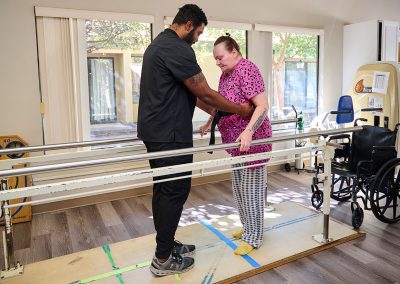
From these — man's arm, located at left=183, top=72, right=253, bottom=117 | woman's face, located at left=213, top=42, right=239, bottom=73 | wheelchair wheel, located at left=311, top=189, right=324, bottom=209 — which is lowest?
wheelchair wheel, located at left=311, top=189, right=324, bottom=209

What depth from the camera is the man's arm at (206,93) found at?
1846 millimetres

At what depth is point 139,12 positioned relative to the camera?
3.80m

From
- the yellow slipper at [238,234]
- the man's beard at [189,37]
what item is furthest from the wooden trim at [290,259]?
the man's beard at [189,37]

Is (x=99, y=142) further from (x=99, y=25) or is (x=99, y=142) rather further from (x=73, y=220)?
(x=99, y=25)

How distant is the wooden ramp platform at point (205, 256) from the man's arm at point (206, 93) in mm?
1026

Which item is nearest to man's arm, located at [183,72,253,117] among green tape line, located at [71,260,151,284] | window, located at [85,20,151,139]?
green tape line, located at [71,260,151,284]

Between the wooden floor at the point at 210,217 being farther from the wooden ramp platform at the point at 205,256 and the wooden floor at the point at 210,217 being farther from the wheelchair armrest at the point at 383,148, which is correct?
the wheelchair armrest at the point at 383,148

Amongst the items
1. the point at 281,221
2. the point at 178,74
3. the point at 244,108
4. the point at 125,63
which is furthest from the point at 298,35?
the point at 178,74

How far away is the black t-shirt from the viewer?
1824 mm

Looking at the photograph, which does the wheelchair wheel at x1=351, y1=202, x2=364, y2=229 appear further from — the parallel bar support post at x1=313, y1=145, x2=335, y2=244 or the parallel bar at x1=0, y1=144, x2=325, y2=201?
the parallel bar at x1=0, y1=144, x2=325, y2=201

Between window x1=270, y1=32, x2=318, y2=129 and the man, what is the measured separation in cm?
310

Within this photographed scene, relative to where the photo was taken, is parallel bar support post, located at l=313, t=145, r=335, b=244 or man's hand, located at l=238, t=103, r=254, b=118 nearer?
man's hand, located at l=238, t=103, r=254, b=118

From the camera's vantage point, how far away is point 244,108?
209 centimetres

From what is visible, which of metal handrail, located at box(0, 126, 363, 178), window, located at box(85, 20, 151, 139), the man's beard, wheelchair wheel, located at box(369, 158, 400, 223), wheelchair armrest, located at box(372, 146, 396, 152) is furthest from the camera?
window, located at box(85, 20, 151, 139)
